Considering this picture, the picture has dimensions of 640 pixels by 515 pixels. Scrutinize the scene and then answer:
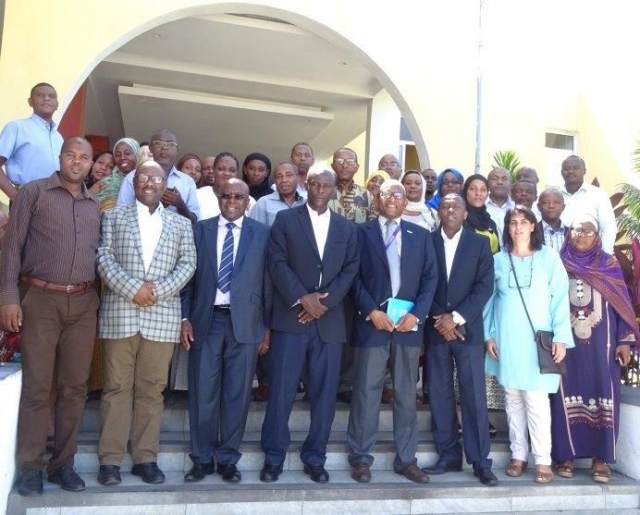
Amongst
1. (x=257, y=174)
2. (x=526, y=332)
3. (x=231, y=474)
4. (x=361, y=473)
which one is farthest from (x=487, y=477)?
(x=257, y=174)

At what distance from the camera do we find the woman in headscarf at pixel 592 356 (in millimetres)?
4539

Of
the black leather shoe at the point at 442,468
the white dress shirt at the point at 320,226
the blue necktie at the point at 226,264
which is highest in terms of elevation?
the white dress shirt at the point at 320,226

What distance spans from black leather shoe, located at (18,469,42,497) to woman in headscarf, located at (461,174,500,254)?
11.5 ft

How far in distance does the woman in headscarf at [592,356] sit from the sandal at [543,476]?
188mm

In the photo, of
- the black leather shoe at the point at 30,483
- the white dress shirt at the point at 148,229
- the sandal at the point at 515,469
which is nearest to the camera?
the black leather shoe at the point at 30,483

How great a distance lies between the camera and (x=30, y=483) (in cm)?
364

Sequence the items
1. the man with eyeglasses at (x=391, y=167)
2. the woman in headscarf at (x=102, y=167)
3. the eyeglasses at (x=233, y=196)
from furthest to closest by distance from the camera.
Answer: the man with eyeglasses at (x=391, y=167) < the woman in headscarf at (x=102, y=167) < the eyeglasses at (x=233, y=196)

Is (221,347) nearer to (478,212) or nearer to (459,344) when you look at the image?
(459,344)

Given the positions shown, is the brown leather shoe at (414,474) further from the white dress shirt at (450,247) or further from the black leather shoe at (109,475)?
the black leather shoe at (109,475)

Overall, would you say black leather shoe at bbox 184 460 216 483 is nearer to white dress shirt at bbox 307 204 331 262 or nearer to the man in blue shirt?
white dress shirt at bbox 307 204 331 262

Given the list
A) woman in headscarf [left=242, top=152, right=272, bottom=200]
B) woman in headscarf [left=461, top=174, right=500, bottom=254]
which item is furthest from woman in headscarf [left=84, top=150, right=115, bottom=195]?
woman in headscarf [left=461, top=174, right=500, bottom=254]

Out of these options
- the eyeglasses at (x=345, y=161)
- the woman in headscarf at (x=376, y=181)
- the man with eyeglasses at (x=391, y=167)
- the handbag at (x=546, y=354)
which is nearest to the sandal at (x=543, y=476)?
the handbag at (x=546, y=354)

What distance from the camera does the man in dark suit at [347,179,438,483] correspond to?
422 cm

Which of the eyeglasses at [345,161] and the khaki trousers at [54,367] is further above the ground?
the eyeglasses at [345,161]
